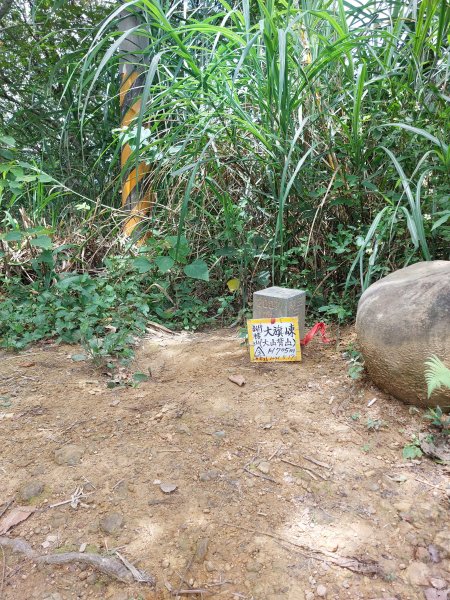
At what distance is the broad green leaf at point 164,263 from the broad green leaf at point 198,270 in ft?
0.25

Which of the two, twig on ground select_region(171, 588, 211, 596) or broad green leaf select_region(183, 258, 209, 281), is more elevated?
broad green leaf select_region(183, 258, 209, 281)

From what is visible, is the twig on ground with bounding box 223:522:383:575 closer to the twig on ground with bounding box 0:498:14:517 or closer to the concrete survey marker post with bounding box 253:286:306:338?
the twig on ground with bounding box 0:498:14:517

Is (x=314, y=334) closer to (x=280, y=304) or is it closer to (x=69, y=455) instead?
(x=280, y=304)

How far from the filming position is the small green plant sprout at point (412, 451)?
136 cm

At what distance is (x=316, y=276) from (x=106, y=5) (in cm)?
346

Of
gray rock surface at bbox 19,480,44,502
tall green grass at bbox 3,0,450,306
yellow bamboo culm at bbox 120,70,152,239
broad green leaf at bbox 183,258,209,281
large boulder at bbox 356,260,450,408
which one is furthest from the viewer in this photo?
yellow bamboo culm at bbox 120,70,152,239

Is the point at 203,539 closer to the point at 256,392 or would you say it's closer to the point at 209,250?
the point at 256,392

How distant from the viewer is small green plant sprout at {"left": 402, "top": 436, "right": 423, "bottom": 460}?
1.36 meters

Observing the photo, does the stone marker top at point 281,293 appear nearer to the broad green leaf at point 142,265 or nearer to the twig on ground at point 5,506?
the broad green leaf at point 142,265

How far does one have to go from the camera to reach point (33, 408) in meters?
1.67

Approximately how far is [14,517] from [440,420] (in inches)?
47.4

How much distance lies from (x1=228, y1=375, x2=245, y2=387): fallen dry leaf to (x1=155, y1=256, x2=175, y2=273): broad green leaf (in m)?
0.76

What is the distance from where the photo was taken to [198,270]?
7.79ft

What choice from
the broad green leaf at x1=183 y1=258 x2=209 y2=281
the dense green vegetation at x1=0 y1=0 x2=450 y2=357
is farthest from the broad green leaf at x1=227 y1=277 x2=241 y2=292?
the broad green leaf at x1=183 y1=258 x2=209 y2=281
